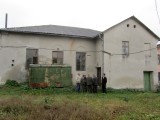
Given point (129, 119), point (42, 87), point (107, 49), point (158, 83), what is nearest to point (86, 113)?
point (129, 119)

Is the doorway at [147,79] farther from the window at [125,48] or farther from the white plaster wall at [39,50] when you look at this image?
the white plaster wall at [39,50]

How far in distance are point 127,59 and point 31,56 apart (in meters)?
9.21

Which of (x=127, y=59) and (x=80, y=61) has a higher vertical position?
(x=127, y=59)

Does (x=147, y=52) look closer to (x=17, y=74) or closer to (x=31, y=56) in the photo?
(x=31, y=56)

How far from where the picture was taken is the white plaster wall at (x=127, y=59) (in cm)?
2580

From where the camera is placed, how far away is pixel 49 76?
76.6 ft

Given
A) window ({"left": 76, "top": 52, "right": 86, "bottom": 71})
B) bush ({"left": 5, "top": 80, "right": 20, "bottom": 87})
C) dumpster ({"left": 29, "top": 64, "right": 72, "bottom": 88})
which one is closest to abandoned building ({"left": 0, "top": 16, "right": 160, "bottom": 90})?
window ({"left": 76, "top": 52, "right": 86, "bottom": 71})

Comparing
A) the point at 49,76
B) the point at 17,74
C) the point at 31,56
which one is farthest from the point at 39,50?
the point at 49,76

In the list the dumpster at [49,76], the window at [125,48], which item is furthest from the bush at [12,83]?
the window at [125,48]

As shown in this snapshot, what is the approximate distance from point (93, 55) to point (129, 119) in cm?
1747

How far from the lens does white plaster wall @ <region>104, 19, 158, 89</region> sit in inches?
1016

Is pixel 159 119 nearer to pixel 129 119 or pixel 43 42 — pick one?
pixel 129 119

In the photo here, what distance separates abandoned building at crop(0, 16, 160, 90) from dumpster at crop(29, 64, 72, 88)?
1.81 meters

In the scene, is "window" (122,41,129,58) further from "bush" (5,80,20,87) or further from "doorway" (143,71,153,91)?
"bush" (5,80,20,87)
